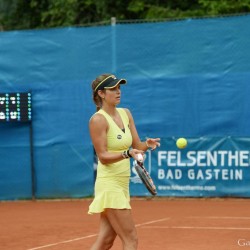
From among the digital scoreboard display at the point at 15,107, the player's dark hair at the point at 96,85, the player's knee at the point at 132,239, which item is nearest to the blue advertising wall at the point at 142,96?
the digital scoreboard display at the point at 15,107

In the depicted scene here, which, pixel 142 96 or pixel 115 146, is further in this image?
pixel 142 96

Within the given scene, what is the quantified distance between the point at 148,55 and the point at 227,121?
6.93 ft

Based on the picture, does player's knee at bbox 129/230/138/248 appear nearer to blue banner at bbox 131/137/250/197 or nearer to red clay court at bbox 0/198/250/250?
red clay court at bbox 0/198/250/250

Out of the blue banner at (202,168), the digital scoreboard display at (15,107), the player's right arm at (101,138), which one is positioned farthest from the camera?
the digital scoreboard display at (15,107)

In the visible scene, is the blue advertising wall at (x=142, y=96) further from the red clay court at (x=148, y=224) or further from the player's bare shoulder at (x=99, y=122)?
the player's bare shoulder at (x=99, y=122)

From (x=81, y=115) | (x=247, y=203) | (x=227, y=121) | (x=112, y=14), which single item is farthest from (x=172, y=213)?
(x=112, y=14)

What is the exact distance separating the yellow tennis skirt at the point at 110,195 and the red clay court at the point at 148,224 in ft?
9.34

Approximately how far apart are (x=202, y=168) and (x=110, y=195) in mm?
9509

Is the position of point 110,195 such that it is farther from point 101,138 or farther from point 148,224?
point 148,224

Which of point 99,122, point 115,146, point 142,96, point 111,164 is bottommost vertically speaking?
point 142,96

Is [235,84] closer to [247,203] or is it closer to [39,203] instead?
[247,203]

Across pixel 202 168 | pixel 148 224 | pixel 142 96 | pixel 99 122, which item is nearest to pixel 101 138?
pixel 99 122

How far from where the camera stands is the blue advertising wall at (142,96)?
1525 cm

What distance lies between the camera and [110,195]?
5.98m
